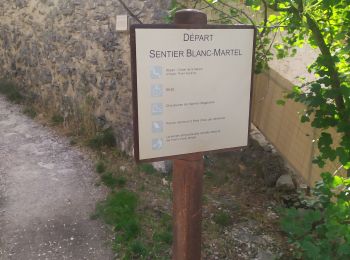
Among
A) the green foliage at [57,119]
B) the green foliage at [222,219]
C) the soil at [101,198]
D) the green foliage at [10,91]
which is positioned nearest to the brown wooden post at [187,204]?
the soil at [101,198]

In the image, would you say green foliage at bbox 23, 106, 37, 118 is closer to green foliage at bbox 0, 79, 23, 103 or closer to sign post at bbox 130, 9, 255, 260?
green foliage at bbox 0, 79, 23, 103

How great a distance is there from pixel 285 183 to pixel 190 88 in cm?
256

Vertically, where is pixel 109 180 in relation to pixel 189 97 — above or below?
below

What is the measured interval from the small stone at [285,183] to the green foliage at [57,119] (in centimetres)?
347

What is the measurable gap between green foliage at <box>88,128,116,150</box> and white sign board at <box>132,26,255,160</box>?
10.8 feet

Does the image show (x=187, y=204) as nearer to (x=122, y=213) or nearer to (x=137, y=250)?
(x=137, y=250)

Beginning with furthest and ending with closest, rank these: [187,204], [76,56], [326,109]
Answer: [76,56] → [326,109] → [187,204]

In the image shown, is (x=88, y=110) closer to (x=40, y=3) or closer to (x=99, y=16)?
(x=99, y=16)

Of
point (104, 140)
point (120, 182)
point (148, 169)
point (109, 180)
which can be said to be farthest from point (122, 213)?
point (104, 140)

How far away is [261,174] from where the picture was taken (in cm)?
451

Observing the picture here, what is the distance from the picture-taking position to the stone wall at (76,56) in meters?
4.98

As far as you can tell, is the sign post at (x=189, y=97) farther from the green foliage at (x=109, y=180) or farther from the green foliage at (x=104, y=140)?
the green foliage at (x=104, y=140)

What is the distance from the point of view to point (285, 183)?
4.18m

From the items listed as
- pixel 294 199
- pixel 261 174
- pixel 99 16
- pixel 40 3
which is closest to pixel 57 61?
pixel 40 3
